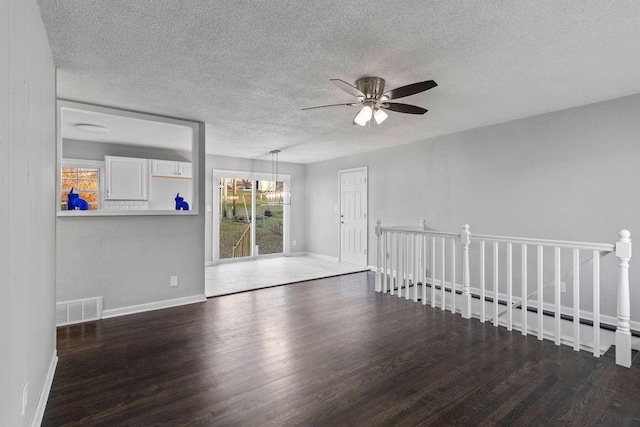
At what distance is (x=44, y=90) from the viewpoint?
2.15 meters

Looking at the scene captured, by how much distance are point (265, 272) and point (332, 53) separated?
4519mm

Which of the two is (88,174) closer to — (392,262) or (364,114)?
(364,114)

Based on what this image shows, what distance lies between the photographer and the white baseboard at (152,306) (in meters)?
3.64

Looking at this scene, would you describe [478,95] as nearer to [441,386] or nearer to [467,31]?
[467,31]

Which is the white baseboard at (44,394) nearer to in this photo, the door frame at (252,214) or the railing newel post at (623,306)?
the railing newel post at (623,306)

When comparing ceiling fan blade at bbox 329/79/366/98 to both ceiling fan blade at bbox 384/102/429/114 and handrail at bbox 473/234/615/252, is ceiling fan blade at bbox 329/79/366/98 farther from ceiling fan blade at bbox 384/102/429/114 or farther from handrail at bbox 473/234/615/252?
handrail at bbox 473/234/615/252

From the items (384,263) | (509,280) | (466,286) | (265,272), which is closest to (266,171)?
(265,272)

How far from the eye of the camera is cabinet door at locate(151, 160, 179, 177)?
19.3 feet

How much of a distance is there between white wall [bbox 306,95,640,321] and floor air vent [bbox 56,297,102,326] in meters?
4.67

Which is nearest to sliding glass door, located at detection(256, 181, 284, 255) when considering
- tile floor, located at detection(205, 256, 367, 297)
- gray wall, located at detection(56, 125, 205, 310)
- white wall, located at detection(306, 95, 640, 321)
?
tile floor, located at detection(205, 256, 367, 297)

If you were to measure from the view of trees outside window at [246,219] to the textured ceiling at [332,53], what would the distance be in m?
3.51

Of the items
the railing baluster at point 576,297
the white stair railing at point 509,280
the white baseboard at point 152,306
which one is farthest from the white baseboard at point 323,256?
the railing baluster at point 576,297

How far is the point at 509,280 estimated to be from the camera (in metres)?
3.26

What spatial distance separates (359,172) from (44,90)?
535cm
